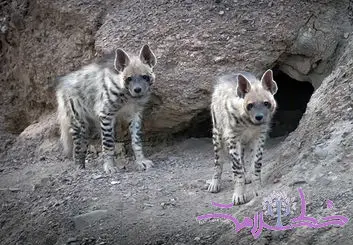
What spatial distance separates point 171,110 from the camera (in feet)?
25.4

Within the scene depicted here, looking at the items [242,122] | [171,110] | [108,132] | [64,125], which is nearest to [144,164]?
[108,132]

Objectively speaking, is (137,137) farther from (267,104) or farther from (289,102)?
(267,104)

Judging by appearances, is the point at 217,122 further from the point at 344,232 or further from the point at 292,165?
the point at 344,232

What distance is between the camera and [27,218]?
6.41 metres

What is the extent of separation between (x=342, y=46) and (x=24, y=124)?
15.6 feet

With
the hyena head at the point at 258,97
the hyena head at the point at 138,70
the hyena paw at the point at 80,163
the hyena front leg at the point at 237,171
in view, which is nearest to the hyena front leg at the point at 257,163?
the hyena front leg at the point at 237,171

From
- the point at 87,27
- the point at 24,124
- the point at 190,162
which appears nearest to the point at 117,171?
the point at 190,162

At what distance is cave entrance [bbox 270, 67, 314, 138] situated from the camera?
27.7 ft

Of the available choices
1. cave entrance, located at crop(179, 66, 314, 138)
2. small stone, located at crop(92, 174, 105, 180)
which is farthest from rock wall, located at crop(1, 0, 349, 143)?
small stone, located at crop(92, 174, 105, 180)

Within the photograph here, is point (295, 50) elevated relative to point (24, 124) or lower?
elevated

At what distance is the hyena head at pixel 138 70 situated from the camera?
7.26 metres

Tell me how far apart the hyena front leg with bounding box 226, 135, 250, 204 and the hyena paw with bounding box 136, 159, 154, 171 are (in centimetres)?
164

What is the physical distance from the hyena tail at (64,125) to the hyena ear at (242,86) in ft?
10.1

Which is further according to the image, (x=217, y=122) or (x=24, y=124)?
(x=24, y=124)
